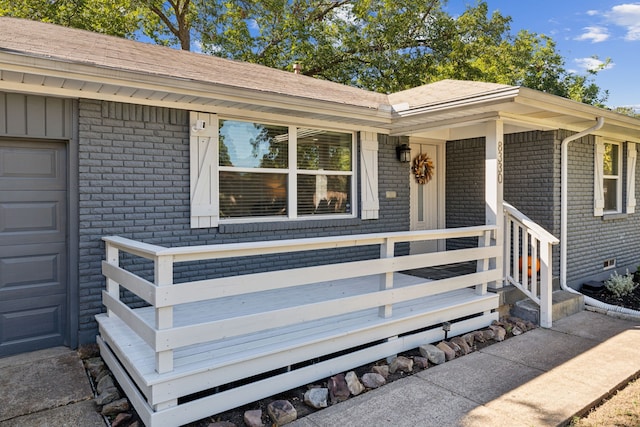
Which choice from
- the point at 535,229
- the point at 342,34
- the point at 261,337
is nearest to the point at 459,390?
the point at 261,337

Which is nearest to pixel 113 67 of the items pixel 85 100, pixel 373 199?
pixel 85 100

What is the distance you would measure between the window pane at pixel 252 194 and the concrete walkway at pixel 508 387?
8.35 ft

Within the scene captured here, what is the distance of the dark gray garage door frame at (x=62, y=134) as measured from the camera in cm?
365

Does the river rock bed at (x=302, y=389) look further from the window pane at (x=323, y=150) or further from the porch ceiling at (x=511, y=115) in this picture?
the window pane at (x=323, y=150)

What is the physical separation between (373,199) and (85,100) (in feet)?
12.1

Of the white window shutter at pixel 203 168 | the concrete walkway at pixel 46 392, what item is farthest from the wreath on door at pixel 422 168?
the concrete walkway at pixel 46 392

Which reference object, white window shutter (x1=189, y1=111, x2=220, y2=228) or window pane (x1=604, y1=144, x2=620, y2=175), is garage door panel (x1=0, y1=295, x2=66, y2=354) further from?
window pane (x1=604, y1=144, x2=620, y2=175)

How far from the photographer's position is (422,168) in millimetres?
6969

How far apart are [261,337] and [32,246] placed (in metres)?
2.31

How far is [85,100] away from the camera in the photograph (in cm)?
391

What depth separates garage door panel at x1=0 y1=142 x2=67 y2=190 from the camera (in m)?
3.72

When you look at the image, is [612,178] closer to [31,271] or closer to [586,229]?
[586,229]

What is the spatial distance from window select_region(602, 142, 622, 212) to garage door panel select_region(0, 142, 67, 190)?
828 centimetres

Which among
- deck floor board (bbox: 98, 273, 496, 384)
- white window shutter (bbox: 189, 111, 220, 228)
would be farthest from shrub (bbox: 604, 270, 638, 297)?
white window shutter (bbox: 189, 111, 220, 228)
